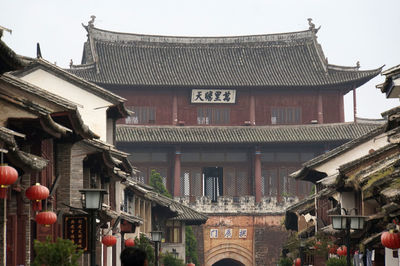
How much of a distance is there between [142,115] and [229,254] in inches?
426

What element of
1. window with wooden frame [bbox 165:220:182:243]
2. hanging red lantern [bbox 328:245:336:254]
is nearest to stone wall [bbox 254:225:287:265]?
window with wooden frame [bbox 165:220:182:243]

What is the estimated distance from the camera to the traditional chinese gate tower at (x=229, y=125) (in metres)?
70.9

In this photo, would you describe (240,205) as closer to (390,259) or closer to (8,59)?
(390,259)

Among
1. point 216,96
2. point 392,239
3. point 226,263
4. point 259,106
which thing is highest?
point 216,96

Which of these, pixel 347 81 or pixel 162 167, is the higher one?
pixel 347 81

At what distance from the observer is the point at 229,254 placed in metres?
70.8

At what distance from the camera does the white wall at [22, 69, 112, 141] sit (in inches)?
1444

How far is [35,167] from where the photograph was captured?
70.3 ft

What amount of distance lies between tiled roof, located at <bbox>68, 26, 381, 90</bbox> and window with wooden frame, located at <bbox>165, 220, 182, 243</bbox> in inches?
441

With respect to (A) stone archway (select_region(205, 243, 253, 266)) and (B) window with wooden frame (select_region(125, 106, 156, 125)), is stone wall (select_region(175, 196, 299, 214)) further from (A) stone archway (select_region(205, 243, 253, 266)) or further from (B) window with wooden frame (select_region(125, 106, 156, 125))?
(B) window with wooden frame (select_region(125, 106, 156, 125))

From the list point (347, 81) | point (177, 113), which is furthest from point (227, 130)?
point (347, 81)

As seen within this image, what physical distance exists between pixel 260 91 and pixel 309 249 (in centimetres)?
3176

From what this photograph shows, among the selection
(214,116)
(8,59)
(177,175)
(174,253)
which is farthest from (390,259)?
(214,116)

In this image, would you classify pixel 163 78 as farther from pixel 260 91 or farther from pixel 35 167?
pixel 35 167
